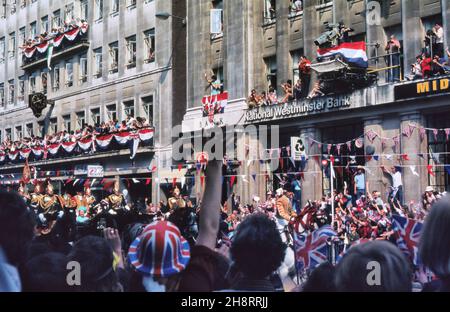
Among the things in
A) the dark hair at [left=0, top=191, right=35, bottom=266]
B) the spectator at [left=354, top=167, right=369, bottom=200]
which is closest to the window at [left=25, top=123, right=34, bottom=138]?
the spectator at [left=354, top=167, right=369, bottom=200]

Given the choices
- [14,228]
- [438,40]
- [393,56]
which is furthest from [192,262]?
[393,56]

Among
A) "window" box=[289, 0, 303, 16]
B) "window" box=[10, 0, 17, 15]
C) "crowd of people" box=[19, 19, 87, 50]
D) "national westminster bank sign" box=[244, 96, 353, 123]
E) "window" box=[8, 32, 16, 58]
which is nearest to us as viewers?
"national westminster bank sign" box=[244, 96, 353, 123]

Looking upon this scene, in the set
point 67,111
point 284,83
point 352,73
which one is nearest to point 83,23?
point 67,111

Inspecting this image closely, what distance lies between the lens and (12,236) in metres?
3.89

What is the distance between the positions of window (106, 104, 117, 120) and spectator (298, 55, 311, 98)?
1639 cm

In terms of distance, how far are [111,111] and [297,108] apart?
1705cm

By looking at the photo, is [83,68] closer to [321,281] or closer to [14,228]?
[14,228]

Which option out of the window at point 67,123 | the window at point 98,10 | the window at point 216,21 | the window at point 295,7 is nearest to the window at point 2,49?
the window at point 67,123

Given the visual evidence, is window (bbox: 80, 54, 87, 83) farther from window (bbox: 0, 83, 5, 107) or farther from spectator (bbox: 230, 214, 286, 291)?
spectator (bbox: 230, 214, 286, 291)

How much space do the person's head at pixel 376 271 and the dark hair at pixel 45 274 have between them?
1784mm

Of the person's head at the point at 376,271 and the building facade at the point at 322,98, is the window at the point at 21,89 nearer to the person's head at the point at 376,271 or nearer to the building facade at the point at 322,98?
the building facade at the point at 322,98

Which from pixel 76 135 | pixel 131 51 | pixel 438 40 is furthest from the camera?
pixel 76 135

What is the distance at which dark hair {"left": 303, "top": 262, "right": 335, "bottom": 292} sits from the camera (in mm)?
3742

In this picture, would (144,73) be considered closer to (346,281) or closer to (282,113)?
(282,113)
